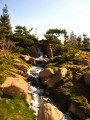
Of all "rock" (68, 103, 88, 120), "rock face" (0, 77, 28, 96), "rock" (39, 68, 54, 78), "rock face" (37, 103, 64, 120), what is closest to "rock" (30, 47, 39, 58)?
"rock" (39, 68, 54, 78)

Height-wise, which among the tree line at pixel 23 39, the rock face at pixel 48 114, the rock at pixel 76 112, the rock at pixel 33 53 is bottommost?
the rock at pixel 76 112

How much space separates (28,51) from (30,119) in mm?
23844

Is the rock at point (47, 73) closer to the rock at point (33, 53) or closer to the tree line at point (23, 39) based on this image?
the tree line at point (23, 39)

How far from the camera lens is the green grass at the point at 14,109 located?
7273 mm

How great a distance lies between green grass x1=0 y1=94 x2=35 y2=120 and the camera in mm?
7273

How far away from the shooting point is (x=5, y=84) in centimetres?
1036

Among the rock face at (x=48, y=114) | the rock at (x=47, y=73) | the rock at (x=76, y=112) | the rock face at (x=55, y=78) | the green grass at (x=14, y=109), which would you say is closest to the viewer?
the green grass at (x=14, y=109)

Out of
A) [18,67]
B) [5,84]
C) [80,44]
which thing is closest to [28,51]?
[18,67]

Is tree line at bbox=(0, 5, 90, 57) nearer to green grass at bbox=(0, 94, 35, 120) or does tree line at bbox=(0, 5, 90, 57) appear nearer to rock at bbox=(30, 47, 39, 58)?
rock at bbox=(30, 47, 39, 58)

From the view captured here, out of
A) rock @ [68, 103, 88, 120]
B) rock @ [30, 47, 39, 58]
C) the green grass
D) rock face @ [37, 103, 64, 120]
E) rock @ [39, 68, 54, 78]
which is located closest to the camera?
the green grass

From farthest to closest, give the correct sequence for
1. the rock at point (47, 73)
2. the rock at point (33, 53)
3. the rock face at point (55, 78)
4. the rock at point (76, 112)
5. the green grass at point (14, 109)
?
the rock at point (33, 53) < the rock at point (47, 73) < the rock face at point (55, 78) < the rock at point (76, 112) < the green grass at point (14, 109)

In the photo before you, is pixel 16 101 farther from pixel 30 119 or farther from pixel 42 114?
pixel 42 114

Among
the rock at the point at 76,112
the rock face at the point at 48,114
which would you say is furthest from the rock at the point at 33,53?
the rock face at the point at 48,114

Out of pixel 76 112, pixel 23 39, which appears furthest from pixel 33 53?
pixel 76 112
